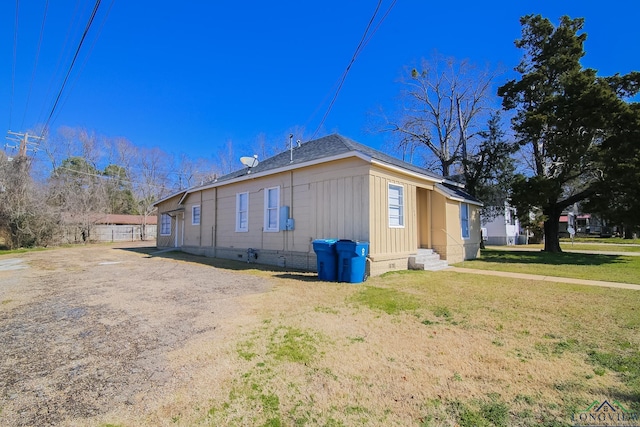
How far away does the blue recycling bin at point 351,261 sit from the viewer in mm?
8016

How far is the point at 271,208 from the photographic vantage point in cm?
1187

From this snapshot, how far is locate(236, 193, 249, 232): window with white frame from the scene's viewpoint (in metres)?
13.0

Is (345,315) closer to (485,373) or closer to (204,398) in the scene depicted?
(485,373)

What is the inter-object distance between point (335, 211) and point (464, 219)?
24.1ft

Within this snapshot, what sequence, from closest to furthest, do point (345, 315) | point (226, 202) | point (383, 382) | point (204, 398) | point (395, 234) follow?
point (204, 398), point (383, 382), point (345, 315), point (395, 234), point (226, 202)

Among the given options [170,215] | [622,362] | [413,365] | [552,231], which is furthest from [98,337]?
[552,231]

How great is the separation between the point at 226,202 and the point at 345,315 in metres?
10.5

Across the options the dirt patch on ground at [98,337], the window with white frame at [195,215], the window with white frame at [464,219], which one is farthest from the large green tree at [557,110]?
the window with white frame at [195,215]

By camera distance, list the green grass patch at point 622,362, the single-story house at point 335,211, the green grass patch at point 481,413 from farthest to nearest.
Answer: the single-story house at point 335,211 → the green grass patch at point 622,362 → the green grass patch at point 481,413

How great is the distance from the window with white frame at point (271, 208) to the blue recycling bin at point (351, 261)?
13.3ft

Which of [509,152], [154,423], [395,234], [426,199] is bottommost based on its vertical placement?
[154,423]

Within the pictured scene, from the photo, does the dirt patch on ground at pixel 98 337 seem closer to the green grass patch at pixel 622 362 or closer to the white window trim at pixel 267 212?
the white window trim at pixel 267 212

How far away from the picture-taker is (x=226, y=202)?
14.3m

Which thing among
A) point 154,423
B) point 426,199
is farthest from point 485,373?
point 426,199
